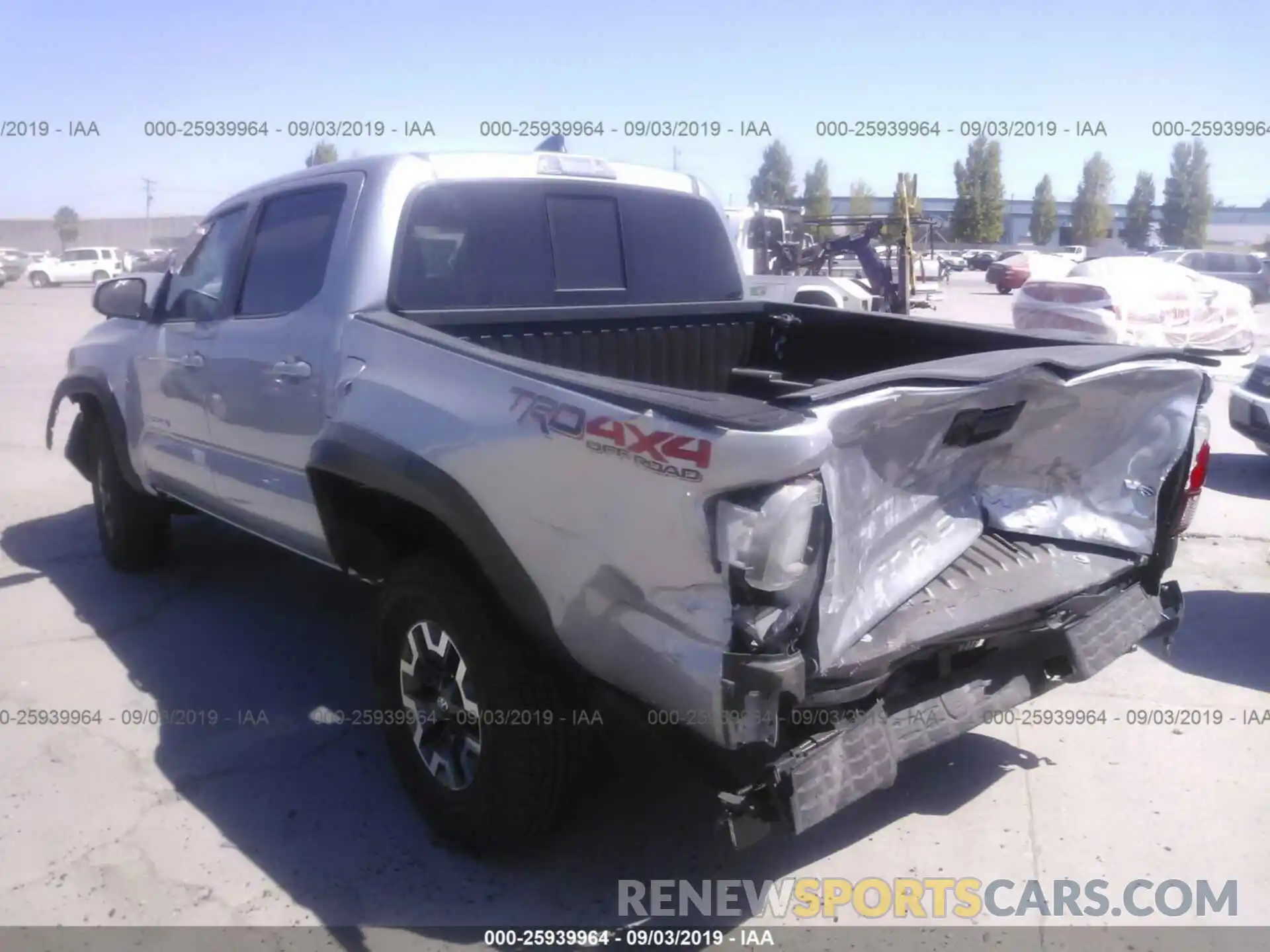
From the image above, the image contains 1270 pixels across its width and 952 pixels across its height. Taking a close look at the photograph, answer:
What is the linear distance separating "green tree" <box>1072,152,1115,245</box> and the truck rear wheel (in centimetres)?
7799

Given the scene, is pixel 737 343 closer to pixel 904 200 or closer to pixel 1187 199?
pixel 904 200

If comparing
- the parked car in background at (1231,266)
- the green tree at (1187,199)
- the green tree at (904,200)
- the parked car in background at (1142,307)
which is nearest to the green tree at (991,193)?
the green tree at (1187,199)

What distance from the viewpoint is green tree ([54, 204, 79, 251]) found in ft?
231

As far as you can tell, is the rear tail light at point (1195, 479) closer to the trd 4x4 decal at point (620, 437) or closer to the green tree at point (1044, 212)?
the trd 4x4 decal at point (620, 437)

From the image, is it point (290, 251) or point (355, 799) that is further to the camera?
point (290, 251)

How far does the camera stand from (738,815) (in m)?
2.61

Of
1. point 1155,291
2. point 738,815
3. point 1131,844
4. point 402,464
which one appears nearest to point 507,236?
point 402,464

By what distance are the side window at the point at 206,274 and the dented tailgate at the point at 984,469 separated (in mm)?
3200

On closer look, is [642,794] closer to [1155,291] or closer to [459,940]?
[459,940]

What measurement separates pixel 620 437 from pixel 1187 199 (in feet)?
263

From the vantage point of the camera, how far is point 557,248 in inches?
173

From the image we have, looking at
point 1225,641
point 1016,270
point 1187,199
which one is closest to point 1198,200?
point 1187,199

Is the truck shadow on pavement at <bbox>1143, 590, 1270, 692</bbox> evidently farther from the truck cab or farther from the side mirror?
the truck cab

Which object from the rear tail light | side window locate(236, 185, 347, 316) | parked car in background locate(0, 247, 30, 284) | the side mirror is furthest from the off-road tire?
parked car in background locate(0, 247, 30, 284)
